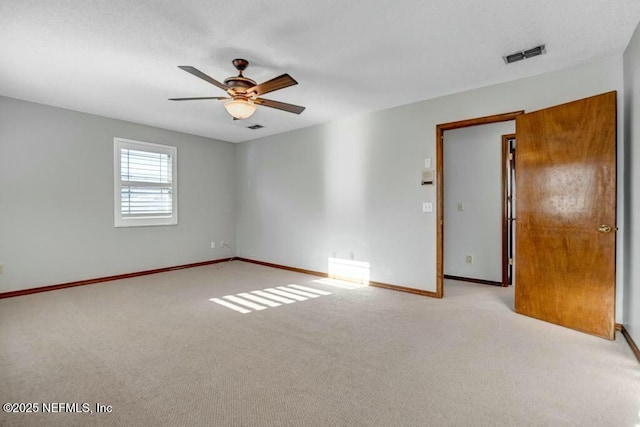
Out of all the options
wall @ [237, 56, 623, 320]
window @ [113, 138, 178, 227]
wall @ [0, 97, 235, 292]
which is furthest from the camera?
window @ [113, 138, 178, 227]

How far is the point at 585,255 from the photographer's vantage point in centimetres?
275

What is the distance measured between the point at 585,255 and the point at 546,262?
12.5 inches

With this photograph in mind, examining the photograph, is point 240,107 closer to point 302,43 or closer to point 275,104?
point 275,104

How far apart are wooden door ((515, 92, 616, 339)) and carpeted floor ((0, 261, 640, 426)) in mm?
259

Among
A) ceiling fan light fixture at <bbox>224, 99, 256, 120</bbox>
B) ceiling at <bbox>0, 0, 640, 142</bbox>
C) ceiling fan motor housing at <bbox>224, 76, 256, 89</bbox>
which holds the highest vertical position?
ceiling at <bbox>0, 0, 640, 142</bbox>

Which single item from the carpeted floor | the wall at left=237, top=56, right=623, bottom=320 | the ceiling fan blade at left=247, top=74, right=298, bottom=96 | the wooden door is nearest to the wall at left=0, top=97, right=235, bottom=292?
the carpeted floor

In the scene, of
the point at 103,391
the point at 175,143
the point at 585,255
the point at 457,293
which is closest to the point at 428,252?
the point at 457,293

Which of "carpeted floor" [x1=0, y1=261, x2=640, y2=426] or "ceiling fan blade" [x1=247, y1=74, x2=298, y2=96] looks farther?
"ceiling fan blade" [x1=247, y1=74, x2=298, y2=96]

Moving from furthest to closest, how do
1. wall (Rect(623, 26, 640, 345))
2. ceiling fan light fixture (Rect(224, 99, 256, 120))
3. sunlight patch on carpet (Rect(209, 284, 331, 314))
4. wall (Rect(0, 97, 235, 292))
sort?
wall (Rect(0, 97, 235, 292))
sunlight patch on carpet (Rect(209, 284, 331, 314))
ceiling fan light fixture (Rect(224, 99, 256, 120))
wall (Rect(623, 26, 640, 345))

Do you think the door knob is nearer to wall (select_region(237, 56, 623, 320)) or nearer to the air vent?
wall (select_region(237, 56, 623, 320))

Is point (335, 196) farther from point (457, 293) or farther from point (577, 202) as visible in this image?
point (577, 202)

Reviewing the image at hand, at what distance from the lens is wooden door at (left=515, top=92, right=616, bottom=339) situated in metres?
2.63

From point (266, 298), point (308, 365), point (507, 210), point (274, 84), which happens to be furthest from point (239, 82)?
point (507, 210)

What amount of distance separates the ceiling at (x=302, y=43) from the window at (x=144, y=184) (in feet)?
4.09
